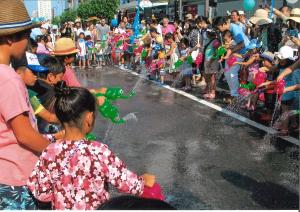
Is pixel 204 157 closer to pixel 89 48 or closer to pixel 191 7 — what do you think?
pixel 89 48

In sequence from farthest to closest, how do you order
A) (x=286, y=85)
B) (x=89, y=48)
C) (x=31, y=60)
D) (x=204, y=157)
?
(x=89, y=48), (x=286, y=85), (x=204, y=157), (x=31, y=60)

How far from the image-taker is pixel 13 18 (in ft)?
7.79

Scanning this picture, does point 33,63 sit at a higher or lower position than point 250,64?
higher

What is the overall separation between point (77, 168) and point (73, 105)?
0.32m

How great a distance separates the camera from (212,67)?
1052cm

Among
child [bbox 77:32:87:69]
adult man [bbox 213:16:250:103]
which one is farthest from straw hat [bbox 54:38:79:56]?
child [bbox 77:32:87:69]

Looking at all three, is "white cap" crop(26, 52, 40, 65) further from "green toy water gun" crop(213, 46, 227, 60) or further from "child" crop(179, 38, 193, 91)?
"child" crop(179, 38, 193, 91)

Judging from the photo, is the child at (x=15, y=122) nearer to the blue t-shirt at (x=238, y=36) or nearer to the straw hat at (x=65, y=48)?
the straw hat at (x=65, y=48)

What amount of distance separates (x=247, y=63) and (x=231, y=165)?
4.17m

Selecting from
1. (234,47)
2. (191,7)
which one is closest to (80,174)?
(234,47)

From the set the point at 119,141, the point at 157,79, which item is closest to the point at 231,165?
the point at 119,141

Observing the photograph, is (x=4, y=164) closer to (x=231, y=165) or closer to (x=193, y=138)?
(x=231, y=165)

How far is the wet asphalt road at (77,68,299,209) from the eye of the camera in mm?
4715

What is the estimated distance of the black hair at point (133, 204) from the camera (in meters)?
1.52
